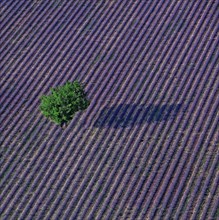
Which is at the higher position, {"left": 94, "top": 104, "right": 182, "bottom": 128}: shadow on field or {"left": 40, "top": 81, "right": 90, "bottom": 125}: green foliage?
{"left": 94, "top": 104, "right": 182, "bottom": 128}: shadow on field

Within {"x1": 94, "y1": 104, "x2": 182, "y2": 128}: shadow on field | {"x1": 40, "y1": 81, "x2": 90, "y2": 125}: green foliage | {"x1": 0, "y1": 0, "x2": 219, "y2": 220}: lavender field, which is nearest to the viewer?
{"x1": 0, "y1": 0, "x2": 219, "y2": 220}: lavender field

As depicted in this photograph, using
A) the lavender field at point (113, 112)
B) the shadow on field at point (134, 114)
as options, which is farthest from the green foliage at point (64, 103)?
the shadow on field at point (134, 114)

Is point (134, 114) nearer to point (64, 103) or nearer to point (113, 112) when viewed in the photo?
point (113, 112)

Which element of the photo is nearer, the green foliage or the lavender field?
the lavender field

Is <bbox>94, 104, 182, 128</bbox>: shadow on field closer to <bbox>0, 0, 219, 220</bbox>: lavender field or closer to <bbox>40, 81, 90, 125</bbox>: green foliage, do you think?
<bbox>0, 0, 219, 220</bbox>: lavender field

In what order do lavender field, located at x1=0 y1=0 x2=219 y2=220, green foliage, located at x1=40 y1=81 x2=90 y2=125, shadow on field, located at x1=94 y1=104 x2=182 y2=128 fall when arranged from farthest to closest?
shadow on field, located at x1=94 y1=104 x2=182 y2=128
green foliage, located at x1=40 y1=81 x2=90 y2=125
lavender field, located at x1=0 y1=0 x2=219 y2=220

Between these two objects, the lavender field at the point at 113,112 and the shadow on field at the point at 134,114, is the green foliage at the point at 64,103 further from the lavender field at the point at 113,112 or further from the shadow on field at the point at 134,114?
the shadow on field at the point at 134,114

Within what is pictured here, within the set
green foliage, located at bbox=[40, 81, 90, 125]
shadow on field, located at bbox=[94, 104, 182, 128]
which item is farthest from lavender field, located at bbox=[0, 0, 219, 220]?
green foliage, located at bbox=[40, 81, 90, 125]
